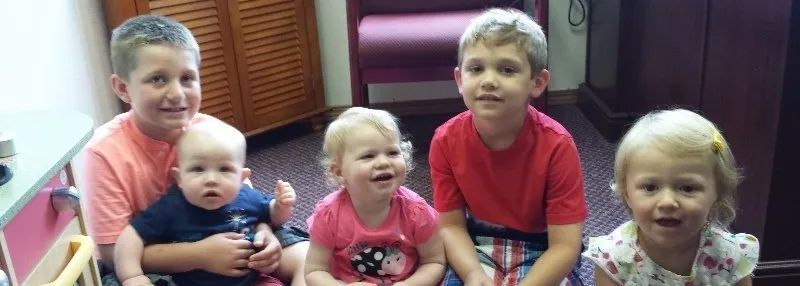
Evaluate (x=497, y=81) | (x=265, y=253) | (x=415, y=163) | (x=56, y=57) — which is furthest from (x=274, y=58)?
(x=497, y=81)

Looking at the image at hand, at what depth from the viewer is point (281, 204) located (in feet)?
4.27

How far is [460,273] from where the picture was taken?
1.22 metres

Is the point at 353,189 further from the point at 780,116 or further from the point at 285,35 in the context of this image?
the point at 285,35

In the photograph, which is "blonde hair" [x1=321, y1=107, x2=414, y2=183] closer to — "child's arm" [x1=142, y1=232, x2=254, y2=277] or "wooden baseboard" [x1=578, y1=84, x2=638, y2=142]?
"child's arm" [x1=142, y1=232, x2=254, y2=277]

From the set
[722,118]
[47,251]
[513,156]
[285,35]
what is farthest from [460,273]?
[285,35]

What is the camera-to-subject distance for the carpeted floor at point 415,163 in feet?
6.75

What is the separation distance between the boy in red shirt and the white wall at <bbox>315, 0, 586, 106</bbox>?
171cm

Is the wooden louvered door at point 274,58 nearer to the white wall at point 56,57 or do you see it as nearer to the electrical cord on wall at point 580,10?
the white wall at point 56,57

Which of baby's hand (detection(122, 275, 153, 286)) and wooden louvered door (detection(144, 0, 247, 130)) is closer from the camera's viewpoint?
baby's hand (detection(122, 275, 153, 286))

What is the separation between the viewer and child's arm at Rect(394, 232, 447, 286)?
3.90ft

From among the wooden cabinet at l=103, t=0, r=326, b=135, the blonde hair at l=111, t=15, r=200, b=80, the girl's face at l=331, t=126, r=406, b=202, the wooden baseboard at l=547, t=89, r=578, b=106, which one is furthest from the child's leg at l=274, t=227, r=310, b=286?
the wooden baseboard at l=547, t=89, r=578, b=106

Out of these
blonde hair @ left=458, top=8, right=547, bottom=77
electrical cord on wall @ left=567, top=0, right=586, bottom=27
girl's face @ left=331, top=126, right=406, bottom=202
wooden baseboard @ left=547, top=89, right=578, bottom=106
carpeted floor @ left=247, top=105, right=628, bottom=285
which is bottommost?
carpeted floor @ left=247, top=105, right=628, bottom=285

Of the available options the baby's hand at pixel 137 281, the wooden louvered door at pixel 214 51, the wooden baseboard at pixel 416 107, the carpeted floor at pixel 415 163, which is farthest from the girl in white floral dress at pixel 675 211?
the wooden baseboard at pixel 416 107

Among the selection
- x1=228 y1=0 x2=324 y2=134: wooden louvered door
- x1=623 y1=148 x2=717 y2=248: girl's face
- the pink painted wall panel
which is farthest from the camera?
x1=228 y1=0 x2=324 y2=134: wooden louvered door
